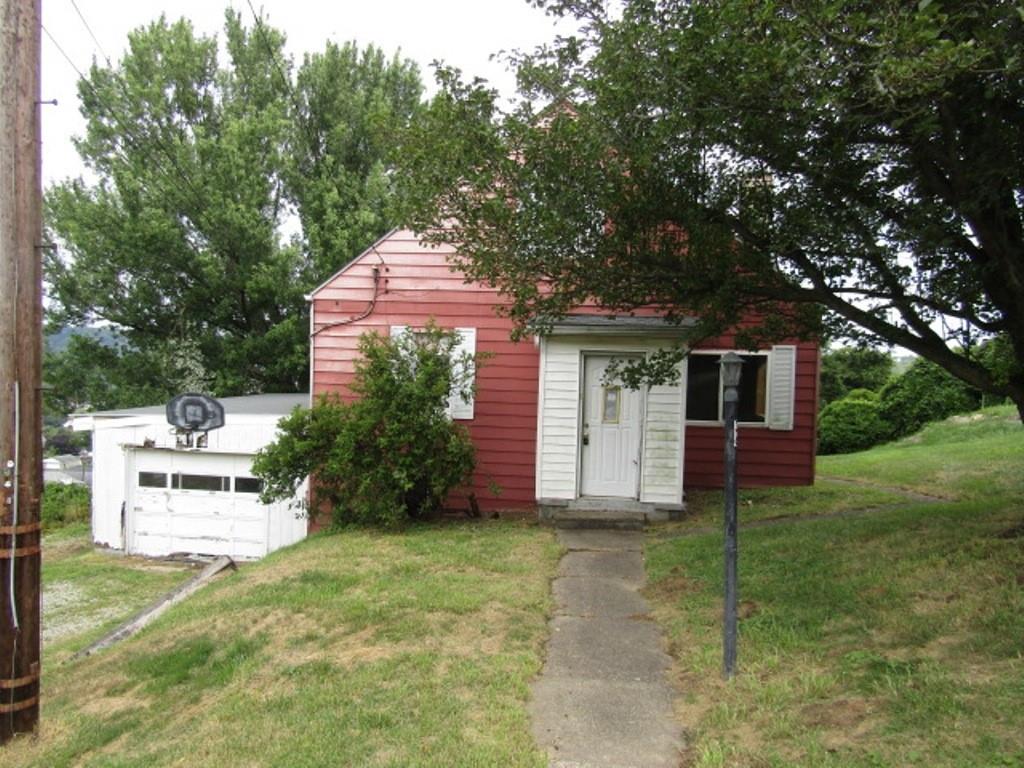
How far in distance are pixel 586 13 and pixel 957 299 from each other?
12.9 ft

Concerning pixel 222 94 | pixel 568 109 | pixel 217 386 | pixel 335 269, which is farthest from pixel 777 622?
pixel 222 94

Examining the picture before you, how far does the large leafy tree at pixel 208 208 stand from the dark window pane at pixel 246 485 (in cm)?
858

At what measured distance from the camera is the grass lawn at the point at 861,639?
331 cm

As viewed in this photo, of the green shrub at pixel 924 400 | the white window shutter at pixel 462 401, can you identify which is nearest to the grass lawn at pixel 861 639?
the white window shutter at pixel 462 401

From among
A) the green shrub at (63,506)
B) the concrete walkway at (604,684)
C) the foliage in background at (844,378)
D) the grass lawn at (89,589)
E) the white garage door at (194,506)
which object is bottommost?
the green shrub at (63,506)

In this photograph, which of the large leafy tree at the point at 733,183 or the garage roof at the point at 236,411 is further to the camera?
the garage roof at the point at 236,411

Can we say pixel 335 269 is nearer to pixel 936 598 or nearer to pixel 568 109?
pixel 568 109

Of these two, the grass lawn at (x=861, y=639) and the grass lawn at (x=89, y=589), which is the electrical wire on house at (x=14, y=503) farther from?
the grass lawn at (x=861, y=639)

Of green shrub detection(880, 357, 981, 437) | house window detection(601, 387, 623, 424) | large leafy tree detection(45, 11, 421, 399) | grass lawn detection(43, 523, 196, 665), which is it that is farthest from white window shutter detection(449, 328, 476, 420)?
green shrub detection(880, 357, 981, 437)

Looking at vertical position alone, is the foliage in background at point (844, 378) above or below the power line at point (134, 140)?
below

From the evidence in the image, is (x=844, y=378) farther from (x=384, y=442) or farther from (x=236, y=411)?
(x=384, y=442)

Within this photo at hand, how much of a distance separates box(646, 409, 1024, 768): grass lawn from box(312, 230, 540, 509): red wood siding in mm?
3599

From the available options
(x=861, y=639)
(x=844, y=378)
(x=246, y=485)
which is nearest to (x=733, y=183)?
(x=861, y=639)

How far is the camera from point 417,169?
20.2ft
